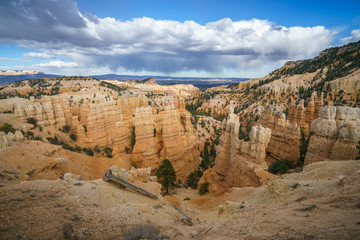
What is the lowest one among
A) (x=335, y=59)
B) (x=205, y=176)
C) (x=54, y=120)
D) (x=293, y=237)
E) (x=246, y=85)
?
(x=205, y=176)

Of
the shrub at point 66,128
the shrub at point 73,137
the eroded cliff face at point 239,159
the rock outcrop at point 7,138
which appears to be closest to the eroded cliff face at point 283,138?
the eroded cliff face at point 239,159

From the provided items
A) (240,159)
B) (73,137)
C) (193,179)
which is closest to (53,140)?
(73,137)

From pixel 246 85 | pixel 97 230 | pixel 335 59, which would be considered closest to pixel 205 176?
pixel 97 230

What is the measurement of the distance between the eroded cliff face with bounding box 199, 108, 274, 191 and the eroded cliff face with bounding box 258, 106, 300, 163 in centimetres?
949

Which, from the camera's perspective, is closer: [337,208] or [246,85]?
[337,208]

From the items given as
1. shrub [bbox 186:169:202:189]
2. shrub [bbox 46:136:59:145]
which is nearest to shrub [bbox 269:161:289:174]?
shrub [bbox 186:169:202:189]

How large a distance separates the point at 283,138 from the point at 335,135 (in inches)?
324

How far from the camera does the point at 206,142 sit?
39719 millimetres

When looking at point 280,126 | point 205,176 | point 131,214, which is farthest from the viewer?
point 280,126

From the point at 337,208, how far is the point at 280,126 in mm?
24793

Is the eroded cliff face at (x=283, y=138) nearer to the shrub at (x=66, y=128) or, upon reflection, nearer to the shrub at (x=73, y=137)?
the shrub at (x=73, y=137)

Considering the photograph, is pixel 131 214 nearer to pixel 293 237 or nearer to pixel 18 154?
pixel 293 237

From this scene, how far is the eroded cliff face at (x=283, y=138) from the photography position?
2517cm

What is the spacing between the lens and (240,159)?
19.5 metres
